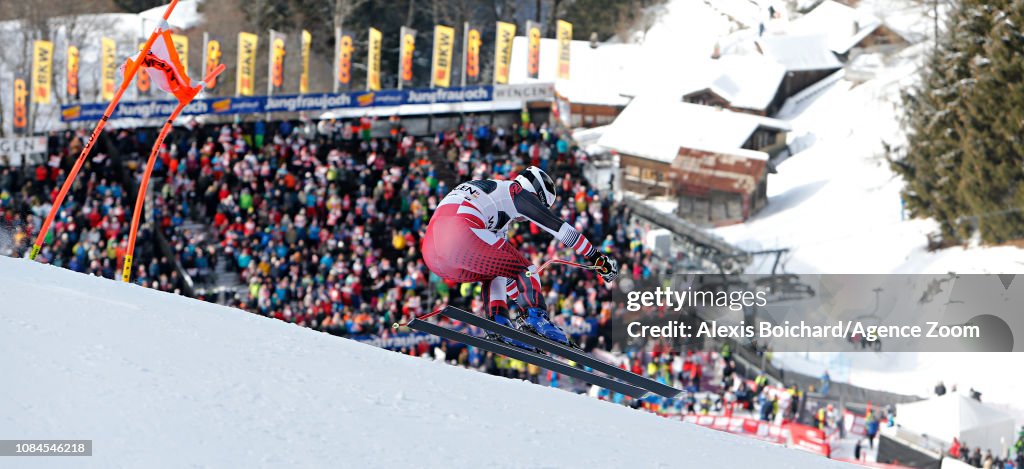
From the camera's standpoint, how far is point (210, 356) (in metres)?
8.34

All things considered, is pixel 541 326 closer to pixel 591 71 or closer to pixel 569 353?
pixel 569 353

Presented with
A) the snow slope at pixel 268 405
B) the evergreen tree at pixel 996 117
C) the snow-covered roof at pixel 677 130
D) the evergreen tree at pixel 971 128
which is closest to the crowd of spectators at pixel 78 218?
the snow slope at pixel 268 405

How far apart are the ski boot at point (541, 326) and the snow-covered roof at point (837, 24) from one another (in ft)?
155

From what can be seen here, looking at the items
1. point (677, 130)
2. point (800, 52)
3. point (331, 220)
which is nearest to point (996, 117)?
point (677, 130)

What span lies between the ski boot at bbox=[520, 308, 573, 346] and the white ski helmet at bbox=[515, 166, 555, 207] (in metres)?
0.93

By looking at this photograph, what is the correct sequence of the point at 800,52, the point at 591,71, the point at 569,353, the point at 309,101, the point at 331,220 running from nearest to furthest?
1. the point at 569,353
2. the point at 331,220
3. the point at 309,101
4. the point at 800,52
5. the point at 591,71

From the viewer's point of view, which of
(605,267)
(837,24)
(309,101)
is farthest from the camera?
(837,24)

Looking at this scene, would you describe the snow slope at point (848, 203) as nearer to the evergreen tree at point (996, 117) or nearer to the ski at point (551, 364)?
the evergreen tree at point (996, 117)

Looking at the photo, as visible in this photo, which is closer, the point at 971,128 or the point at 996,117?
the point at 996,117

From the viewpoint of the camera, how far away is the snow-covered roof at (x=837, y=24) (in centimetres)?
5469

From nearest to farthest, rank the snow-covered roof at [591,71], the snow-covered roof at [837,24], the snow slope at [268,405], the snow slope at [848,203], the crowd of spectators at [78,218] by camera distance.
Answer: the snow slope at [268,405]
the crowd of spectators at [78,218]
the snow slope at [848,203]
the snow-covered roof at [591,71]
the snow-covered roof at [837,24]

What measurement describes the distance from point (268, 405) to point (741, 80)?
45.7 metres

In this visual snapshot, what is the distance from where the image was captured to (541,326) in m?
9.52

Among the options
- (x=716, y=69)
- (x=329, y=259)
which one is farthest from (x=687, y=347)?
(x=716, y=69)
